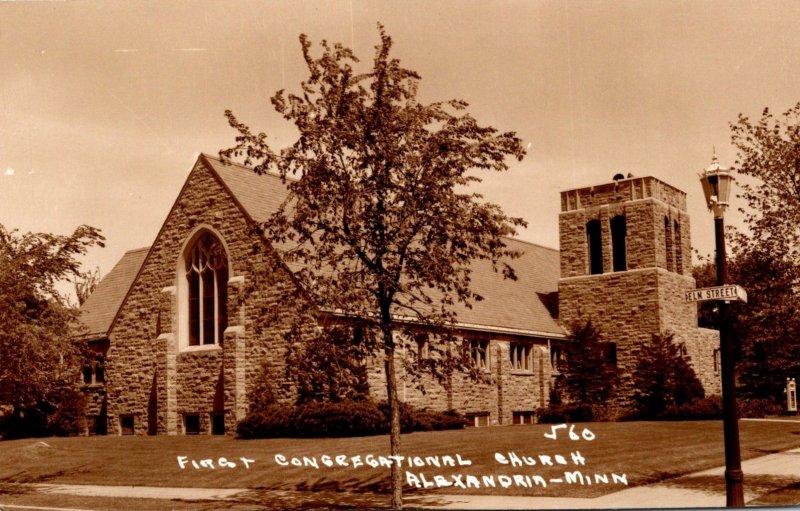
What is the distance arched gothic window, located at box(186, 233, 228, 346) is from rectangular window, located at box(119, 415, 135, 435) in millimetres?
4053

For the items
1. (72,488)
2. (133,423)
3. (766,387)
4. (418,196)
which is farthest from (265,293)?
(766,387)

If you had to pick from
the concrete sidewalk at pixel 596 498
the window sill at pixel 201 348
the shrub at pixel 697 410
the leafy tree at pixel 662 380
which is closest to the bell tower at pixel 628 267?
the leafy tree at pixel 662 380

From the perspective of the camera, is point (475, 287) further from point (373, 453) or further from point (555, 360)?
point (373, 453)

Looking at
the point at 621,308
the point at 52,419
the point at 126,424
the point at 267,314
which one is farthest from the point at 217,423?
the point at 621,308

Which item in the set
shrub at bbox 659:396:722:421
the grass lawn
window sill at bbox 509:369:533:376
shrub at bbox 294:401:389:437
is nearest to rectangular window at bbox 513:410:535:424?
window sill at bbox 509:369:533:376

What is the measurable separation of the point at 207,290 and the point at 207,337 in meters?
1.67

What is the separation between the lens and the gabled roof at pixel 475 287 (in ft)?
111

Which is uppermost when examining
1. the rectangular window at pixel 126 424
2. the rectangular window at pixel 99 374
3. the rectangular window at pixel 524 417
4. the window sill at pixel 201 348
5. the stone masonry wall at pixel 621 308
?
the stone masonry wall at pixel 621 308

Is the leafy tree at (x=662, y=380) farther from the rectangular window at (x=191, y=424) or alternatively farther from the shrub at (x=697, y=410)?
the rectangular window at (x=191, y=424)

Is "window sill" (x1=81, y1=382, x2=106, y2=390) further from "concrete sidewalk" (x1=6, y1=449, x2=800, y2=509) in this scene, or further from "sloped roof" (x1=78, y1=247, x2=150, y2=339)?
"concrete sidewalk" (x1=6, y1=449, x2=800, y2=509)

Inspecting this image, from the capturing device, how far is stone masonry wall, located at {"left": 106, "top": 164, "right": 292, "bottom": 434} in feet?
104

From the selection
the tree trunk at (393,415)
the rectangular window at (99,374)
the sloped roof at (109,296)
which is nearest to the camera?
the tree trunk at (393,415)

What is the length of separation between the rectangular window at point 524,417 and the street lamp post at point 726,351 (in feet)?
87.4

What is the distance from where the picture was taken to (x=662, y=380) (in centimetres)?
3959
